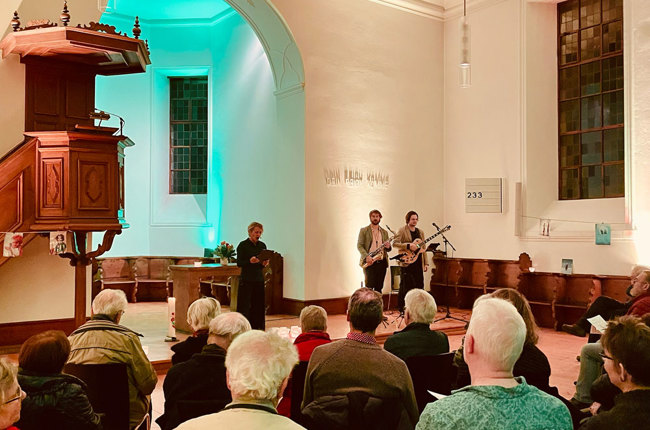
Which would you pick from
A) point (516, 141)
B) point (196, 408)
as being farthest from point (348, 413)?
point (516, 141)

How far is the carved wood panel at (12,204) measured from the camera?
19.8ft

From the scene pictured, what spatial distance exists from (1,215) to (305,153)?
474 cm

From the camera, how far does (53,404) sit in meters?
2.49

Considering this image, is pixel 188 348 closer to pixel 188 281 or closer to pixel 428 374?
pixel 428 374

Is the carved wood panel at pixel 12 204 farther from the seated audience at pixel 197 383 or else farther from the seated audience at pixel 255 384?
the seated audience at pixel 255 384

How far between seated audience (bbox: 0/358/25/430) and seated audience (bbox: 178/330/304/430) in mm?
655

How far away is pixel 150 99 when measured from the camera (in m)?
13.1

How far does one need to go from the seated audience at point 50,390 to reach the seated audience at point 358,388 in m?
0.97

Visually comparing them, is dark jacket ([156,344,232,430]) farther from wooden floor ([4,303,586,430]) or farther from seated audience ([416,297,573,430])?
wooden floor ([4,303,586,430])

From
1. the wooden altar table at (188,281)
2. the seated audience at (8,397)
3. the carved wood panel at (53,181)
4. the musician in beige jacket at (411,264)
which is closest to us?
the seated audience at (8,397)

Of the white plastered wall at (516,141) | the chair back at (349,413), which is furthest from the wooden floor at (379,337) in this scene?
the chair back at (349,413)

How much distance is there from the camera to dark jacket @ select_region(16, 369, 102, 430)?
2.44m

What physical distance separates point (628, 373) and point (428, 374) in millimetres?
1304

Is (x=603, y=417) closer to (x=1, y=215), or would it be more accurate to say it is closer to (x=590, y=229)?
(x=1, y=215)
